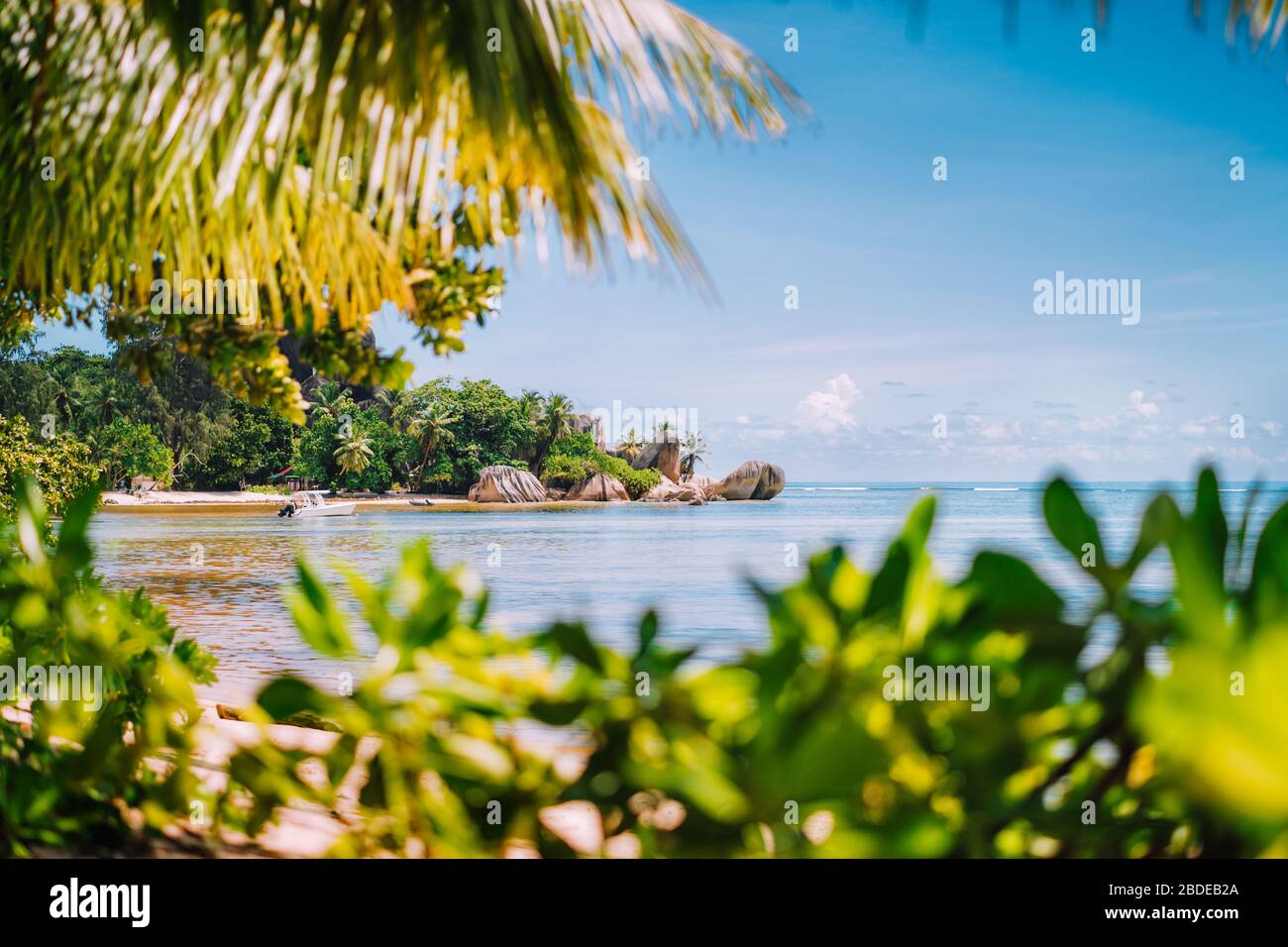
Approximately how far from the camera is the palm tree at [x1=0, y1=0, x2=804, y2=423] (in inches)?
74.0

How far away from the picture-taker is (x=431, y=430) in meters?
44.9

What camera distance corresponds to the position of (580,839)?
1.61m

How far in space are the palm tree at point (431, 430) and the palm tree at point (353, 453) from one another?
258 centimetres

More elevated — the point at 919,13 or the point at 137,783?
the point at 919,13

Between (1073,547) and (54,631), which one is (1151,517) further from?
(54,631)

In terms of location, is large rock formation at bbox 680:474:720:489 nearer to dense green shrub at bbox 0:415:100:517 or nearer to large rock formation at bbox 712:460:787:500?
large rock formation at bbox 712:460:787:500

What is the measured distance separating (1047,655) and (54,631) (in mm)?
1341

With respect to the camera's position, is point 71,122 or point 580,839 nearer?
point 580,839

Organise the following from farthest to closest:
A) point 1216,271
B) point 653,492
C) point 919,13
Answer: point 653,492, point 1216,271, point 919,13

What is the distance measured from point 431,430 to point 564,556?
20633 mm

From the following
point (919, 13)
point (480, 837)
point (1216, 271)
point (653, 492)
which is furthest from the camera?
point (653, 492)

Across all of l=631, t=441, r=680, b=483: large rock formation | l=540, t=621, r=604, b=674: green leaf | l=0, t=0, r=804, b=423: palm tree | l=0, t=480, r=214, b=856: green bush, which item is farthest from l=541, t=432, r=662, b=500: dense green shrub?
l=540, t=621, r=604, b=674: green leaf

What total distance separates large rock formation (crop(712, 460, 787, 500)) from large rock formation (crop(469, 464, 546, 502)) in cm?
1603

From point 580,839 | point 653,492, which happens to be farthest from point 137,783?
point 653,492
